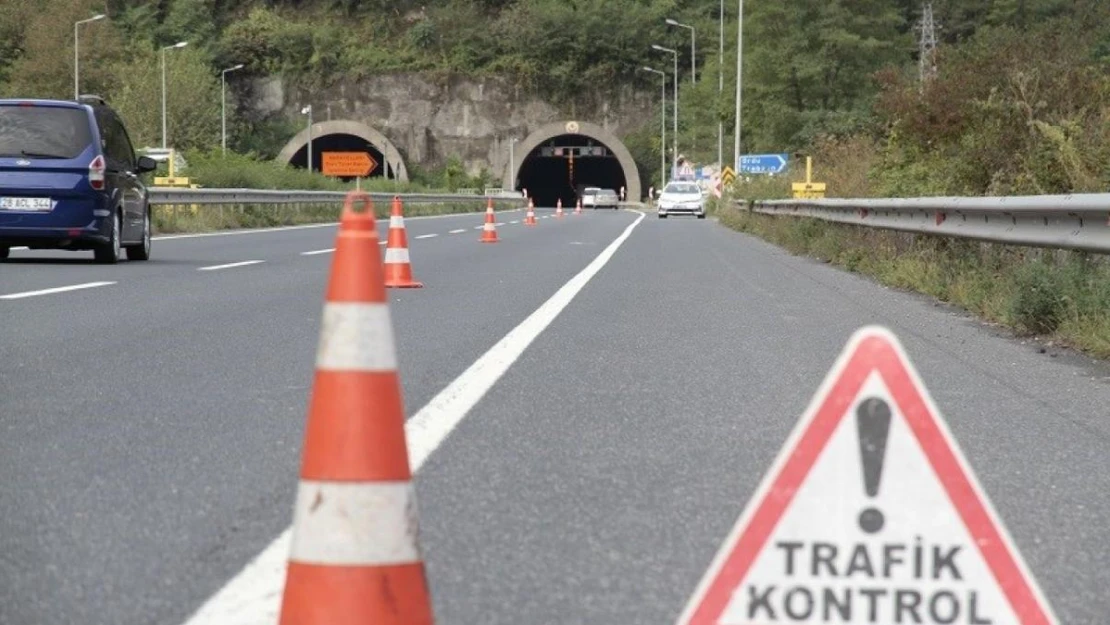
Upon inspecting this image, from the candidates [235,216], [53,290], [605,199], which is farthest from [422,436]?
[605,199]

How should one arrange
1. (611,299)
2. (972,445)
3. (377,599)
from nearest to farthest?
(377,599)
(972,445)
(611,299)

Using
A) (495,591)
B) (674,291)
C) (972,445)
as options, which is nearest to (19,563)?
(495,591)

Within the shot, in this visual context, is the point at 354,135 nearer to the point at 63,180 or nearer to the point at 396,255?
the point at 63,180

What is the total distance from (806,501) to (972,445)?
337 cm

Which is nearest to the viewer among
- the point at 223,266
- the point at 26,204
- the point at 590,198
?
the point at 26,204

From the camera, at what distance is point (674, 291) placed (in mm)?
15812

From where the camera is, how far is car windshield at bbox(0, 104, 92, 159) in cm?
1833

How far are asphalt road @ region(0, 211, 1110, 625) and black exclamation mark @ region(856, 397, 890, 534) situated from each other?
760mm

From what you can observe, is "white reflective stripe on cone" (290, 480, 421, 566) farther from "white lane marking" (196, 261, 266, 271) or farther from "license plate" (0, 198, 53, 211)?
"license plate" (0, 198, 53, 211)

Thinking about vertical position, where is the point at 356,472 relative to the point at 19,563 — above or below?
above

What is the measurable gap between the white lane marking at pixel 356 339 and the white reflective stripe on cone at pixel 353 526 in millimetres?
269

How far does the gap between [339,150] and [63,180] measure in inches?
3455

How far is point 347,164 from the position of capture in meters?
104

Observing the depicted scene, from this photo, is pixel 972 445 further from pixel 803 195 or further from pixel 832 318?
pixel 803 195
